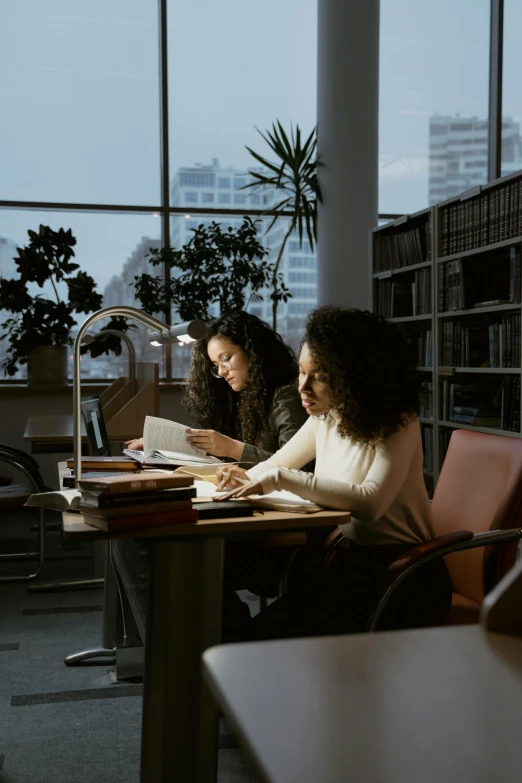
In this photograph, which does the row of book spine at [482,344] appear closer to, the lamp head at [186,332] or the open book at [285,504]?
the lamp head at [186,332]

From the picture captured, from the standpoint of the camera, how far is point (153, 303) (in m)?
5.78

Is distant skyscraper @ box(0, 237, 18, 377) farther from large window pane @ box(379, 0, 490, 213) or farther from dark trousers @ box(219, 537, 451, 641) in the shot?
dark trousers @ box(219, 537, 451, 641)

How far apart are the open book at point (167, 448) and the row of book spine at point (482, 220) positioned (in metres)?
2.29

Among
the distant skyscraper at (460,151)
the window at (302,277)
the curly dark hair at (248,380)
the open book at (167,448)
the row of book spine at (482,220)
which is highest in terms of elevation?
the distant skyscraper at (460,151)

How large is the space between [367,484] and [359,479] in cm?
14

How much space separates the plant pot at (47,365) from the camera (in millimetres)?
5785

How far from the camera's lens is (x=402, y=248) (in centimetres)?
537

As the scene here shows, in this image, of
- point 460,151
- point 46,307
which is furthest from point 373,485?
point 460,151

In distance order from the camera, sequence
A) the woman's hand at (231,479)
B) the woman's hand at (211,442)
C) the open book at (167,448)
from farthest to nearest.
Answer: the woman's hand at (211,442)
the open book at (167,448)
the woman's hand at (231,479)

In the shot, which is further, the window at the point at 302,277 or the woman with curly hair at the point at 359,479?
the window at the point at 302,277

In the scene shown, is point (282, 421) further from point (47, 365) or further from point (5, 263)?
point (5, 263)

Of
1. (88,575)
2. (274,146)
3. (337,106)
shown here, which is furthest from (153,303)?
(88,575)

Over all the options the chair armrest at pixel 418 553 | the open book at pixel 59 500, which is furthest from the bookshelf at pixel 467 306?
the open book at pixel 59 500

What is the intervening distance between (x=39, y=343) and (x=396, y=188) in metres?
3.11
